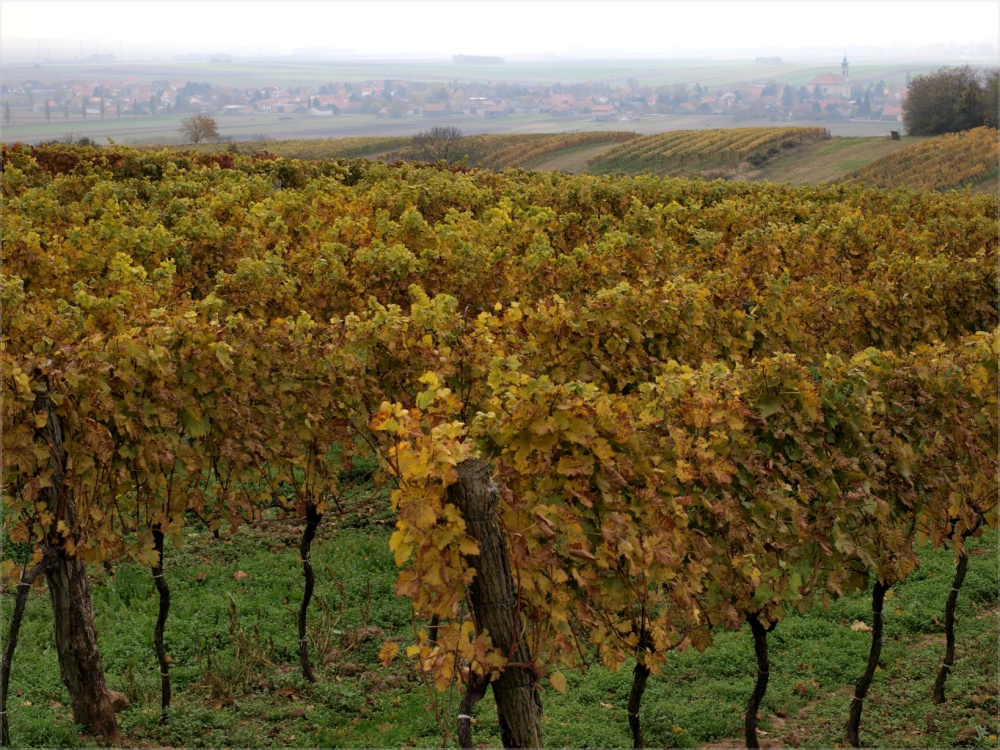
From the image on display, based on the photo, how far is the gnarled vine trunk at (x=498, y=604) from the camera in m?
3.68

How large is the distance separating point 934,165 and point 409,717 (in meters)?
52.0

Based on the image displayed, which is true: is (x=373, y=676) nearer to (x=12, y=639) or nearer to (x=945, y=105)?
(x=12, y=639)

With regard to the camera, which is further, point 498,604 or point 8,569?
point 8,569

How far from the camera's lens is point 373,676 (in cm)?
683

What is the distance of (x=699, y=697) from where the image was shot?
679cm

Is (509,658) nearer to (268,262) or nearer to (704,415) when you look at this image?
(704,415)

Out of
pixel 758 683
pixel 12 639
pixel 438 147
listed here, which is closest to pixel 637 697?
pixel 758 683

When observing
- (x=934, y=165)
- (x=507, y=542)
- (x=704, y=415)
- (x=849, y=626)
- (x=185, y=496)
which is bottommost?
(x=849, y=626)

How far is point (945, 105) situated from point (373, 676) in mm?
70063

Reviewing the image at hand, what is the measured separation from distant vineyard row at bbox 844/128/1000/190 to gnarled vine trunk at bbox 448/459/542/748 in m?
48.1

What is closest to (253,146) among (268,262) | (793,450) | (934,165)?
(934,165)

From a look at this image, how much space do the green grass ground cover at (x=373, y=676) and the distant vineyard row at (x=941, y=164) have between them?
43.9 meters

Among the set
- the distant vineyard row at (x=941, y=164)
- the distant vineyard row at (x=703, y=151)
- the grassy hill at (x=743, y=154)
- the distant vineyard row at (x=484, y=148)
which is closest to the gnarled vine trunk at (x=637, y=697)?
the grassy hill at (x=743, y=154)

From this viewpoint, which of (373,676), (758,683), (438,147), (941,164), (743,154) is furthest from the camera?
(438,147)
